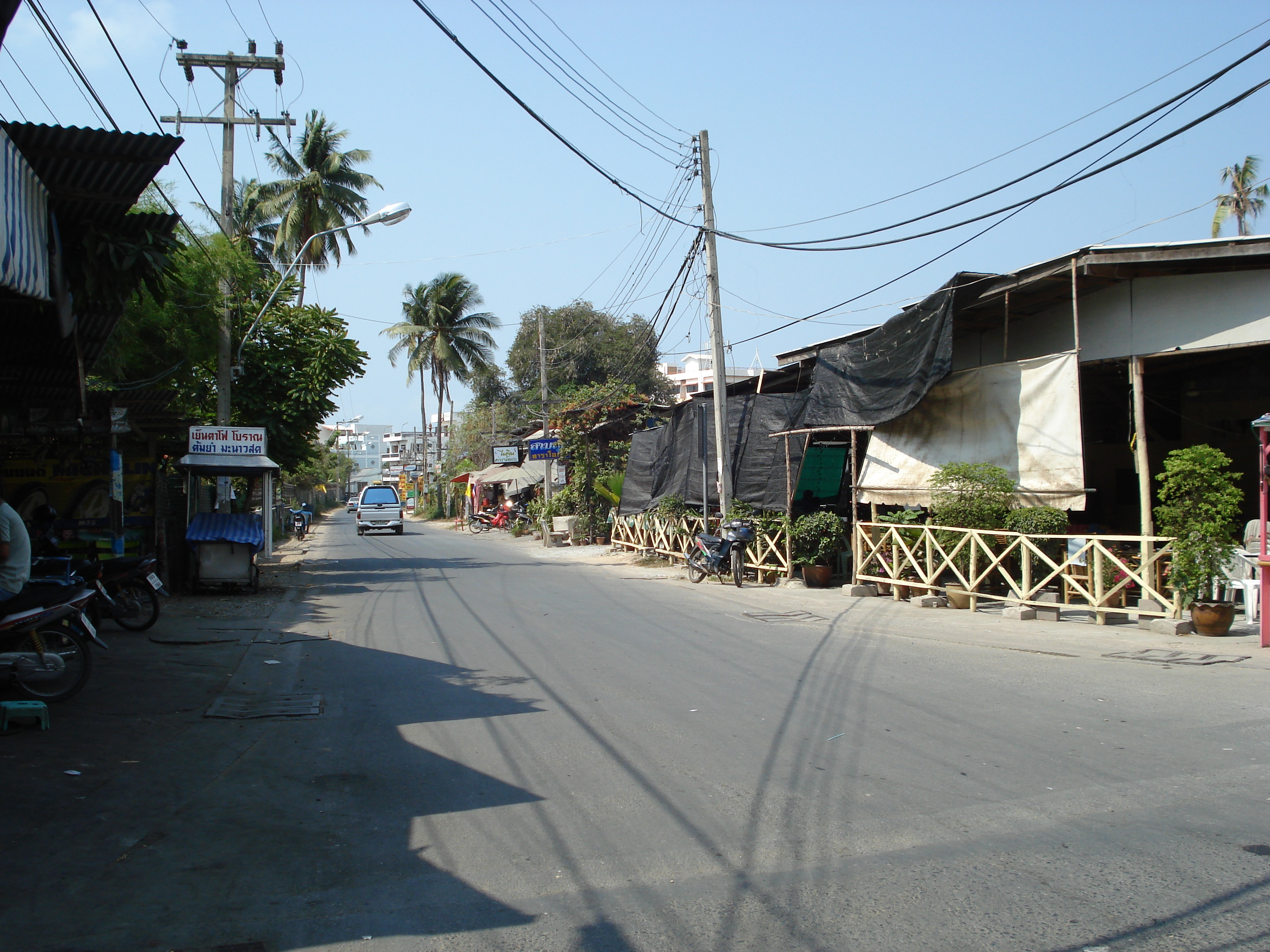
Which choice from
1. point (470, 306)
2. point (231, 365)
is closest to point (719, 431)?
point (231, 365)

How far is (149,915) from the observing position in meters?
3.90

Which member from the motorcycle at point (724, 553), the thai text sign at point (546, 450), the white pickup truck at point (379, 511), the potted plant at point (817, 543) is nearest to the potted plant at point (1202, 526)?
the potted plant at point (817, 543)

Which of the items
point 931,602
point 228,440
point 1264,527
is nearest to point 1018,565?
→ point 931,602

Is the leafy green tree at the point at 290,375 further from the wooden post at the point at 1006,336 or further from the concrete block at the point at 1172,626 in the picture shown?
the concrete block at the point at 1172,626

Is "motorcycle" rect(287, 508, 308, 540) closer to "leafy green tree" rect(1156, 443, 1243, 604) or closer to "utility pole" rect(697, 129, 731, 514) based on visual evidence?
"utility pole" rect(697, 129, 731, 514)

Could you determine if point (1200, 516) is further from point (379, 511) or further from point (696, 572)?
point (379, 511)

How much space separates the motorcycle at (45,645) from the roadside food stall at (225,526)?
8.25 meters

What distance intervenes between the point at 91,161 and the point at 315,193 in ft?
103

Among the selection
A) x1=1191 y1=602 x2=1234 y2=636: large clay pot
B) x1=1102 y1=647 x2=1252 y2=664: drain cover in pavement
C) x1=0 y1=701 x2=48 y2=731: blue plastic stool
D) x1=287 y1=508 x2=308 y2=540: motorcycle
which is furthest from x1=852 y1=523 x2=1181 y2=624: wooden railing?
x1=287 y1=508 x2=308 y2=540: motorcycle

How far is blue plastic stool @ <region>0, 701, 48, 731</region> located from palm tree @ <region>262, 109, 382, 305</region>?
98.6ft

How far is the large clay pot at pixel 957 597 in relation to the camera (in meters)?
13.8

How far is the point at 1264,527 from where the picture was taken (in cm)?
1008

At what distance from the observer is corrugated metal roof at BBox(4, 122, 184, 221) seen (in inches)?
213

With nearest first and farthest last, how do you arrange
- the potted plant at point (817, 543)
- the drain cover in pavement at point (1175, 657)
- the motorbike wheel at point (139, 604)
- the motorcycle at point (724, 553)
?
the drain cover in pavement at point (1175, 657) → the motorbike wheel at point (139, 604) → the potted plant at point (817, 543) → the motorcycle at point (724, 553)
